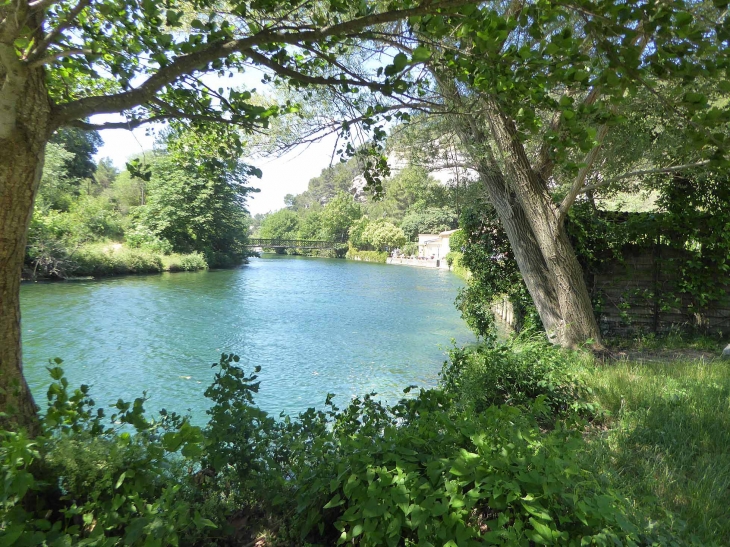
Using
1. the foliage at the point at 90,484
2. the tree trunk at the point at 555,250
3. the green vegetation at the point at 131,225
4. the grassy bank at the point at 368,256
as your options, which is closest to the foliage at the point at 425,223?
the grassy bank at the point at 368,256

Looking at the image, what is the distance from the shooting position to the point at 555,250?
6.71m

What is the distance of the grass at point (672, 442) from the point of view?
2.40 metres

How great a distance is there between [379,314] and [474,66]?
13.1m

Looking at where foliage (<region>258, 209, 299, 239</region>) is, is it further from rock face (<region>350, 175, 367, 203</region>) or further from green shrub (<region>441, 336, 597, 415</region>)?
green shrub (<region>441, 336, 597, 415</region>)

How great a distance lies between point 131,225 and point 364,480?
3463 centimetres

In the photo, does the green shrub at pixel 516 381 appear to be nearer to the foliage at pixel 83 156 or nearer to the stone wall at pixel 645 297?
the stone wall at pixel 645 297

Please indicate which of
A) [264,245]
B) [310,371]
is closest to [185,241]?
[264,245]

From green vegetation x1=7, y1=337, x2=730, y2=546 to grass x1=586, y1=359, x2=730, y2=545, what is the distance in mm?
15

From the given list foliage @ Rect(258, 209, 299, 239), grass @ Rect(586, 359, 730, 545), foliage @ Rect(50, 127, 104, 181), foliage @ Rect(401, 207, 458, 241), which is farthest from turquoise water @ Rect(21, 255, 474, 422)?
foliage @ Rect(258, 209, 299, 239)

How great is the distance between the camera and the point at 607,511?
1.70m

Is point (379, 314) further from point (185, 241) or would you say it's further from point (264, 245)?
point (264, 245)

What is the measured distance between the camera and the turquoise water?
24.1ft

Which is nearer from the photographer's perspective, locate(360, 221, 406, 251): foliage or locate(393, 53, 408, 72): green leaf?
locate(393, 53, 408, 72): green leaf

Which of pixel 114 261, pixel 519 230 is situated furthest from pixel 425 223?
pixel 519 230
